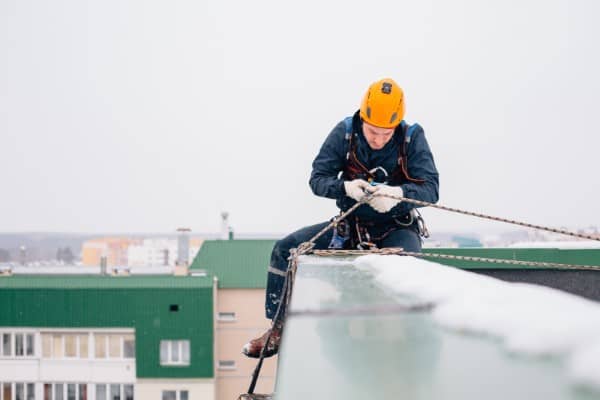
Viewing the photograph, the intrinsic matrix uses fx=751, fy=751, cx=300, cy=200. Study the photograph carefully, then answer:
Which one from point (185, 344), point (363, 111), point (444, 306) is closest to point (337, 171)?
point (363, 111)

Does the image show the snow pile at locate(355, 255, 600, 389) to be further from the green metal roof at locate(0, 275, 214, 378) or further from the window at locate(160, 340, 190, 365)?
the window at locate(160, 340, 190, 365)

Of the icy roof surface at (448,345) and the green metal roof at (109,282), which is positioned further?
the green metal roof at (109,282)

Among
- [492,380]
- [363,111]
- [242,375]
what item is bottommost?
[242,375]

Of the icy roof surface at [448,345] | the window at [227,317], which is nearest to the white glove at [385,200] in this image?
the icy roof surface at [448,345]

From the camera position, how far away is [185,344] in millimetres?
22234

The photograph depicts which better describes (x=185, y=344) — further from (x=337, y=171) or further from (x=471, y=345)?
(x=471, y=345)

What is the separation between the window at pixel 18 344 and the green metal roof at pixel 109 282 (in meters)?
1.64

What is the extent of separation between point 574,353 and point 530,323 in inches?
6.9

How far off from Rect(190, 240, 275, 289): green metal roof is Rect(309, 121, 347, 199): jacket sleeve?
19.3 metres

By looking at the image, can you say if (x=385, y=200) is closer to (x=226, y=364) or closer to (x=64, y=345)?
(x=64, y=345)

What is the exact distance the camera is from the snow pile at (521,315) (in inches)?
50.1

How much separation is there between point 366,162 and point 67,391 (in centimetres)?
2046

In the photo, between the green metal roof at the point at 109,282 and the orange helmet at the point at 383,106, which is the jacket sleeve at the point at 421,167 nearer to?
the orange helmet at the point at 383,106

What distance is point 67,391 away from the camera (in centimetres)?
2312
